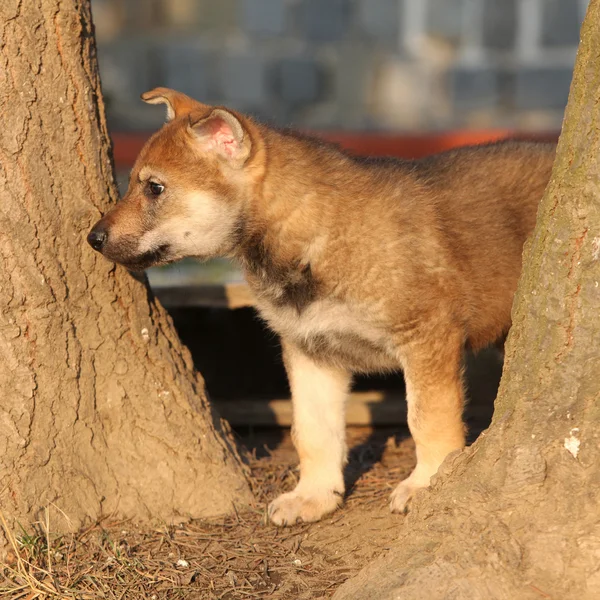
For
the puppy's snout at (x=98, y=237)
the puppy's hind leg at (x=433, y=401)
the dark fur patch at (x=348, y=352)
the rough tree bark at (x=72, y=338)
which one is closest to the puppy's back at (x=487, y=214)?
the puppy's hind leg at (x=433, y=401)

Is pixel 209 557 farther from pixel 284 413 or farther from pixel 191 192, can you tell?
pixel 284 413

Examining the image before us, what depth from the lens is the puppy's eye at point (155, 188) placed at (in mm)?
4414

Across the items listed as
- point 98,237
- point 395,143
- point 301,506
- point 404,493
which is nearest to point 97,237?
point 98,237

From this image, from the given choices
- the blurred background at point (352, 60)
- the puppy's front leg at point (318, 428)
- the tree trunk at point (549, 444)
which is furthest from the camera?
the blurred background at point (352, 60)

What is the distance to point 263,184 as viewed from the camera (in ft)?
14.4

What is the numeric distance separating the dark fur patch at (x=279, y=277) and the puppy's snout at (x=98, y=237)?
0.62 metres

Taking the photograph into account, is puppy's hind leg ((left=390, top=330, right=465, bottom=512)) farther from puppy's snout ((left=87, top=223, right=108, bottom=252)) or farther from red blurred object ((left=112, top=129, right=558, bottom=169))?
red blurred object ((left=112, top=129, right=558, bottom=169))

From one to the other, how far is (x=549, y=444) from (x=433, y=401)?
109cm

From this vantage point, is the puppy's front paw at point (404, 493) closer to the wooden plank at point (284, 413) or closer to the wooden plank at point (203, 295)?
the wooden plank at point (284, 413)

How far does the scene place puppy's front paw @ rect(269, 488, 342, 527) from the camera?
14.5 ft

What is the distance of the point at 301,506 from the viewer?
4473mm

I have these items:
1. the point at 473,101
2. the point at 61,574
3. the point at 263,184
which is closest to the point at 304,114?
the point at 473,101

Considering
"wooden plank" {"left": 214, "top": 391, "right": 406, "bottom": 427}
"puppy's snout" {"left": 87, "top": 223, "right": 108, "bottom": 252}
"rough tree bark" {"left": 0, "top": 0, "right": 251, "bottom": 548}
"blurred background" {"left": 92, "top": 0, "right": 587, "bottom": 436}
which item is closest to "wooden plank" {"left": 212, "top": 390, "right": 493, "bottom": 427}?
"wooden plank" {"left": 214, "top": 391, "right": 406, "bottom": 427}

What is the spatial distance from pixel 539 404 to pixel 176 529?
174 centimetres
